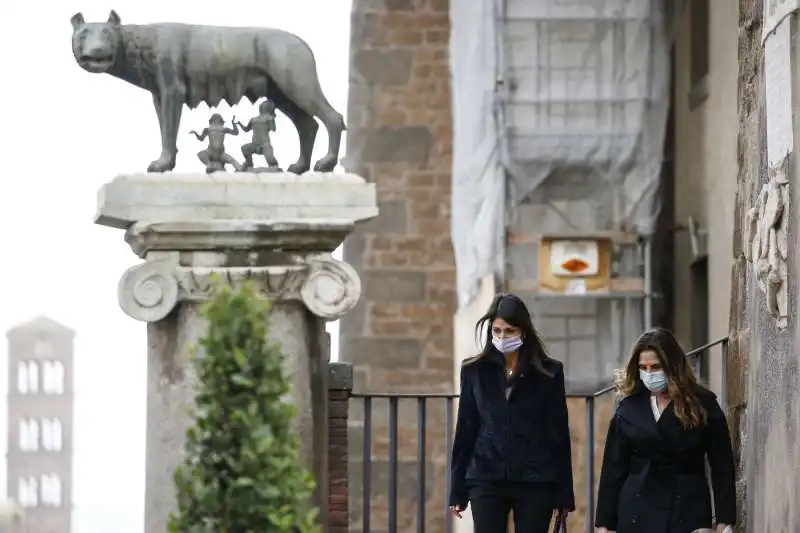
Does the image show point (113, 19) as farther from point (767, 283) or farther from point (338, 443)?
point (767, 283)

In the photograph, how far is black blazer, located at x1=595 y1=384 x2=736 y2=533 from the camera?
9.58m

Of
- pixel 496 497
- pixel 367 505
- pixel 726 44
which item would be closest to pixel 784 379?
pixel 496 497

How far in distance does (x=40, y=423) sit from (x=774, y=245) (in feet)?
183

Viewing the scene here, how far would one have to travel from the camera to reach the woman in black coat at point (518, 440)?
988 centimetres

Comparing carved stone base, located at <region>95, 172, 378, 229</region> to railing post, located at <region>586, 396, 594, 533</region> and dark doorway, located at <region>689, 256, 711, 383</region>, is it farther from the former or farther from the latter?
dark doorway, located at <region>689, 256, 711, 383</region>

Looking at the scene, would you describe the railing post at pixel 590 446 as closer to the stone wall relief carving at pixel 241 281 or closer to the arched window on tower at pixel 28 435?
the stone wall relief carving at pixel 241 281

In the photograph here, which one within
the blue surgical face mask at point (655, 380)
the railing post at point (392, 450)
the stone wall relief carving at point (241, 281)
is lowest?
the railing post at point (392, 450)

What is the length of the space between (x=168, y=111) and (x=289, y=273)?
94 cm

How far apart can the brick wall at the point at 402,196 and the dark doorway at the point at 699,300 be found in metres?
3.65

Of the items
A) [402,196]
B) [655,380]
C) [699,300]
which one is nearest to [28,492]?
Result: [402,196]

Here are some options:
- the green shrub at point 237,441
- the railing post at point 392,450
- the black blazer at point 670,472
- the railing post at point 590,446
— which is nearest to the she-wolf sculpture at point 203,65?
the railing post at point 392,450

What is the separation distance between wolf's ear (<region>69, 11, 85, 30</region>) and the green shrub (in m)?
2.84

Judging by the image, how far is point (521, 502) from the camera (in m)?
9.94

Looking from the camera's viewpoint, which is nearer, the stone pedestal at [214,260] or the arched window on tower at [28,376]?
the stone pedestal at [214,260]
